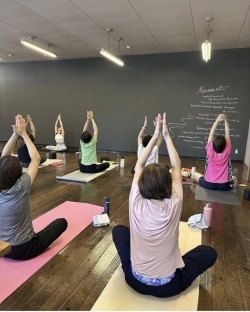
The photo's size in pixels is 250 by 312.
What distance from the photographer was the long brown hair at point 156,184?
1.40 m

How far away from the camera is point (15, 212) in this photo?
1.83m

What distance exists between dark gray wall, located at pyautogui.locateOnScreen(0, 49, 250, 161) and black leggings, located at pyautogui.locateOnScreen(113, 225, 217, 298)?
585cm

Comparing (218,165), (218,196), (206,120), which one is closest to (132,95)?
(206,120)

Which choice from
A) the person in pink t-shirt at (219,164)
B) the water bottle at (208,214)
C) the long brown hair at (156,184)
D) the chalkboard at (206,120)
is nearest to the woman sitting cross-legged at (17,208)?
the long brown hair at (156,184)

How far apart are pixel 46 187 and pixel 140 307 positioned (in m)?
3.01

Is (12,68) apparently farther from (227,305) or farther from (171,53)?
(227,305)

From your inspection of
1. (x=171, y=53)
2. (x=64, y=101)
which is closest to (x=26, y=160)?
(x=64, y=101)

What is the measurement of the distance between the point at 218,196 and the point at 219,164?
21.7 inches

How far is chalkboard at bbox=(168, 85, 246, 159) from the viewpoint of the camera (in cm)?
677

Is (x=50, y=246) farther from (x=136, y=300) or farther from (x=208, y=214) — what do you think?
(x=208, y=214)

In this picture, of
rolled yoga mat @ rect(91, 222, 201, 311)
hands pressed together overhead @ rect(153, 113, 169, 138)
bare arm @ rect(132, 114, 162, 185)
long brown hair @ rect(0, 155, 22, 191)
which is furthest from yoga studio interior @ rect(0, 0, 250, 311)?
hands pressed together overhead @ rect(153, 113, 169, 138)

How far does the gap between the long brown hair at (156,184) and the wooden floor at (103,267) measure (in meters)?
Result: 0.82

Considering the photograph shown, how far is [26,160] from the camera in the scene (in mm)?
5312

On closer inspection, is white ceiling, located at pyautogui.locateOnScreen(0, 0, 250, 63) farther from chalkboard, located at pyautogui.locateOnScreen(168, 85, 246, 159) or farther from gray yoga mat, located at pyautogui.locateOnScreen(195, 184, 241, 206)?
gray yoga mat, located at pyautogui.locateOnScreen(195, 184, 241, 206)
